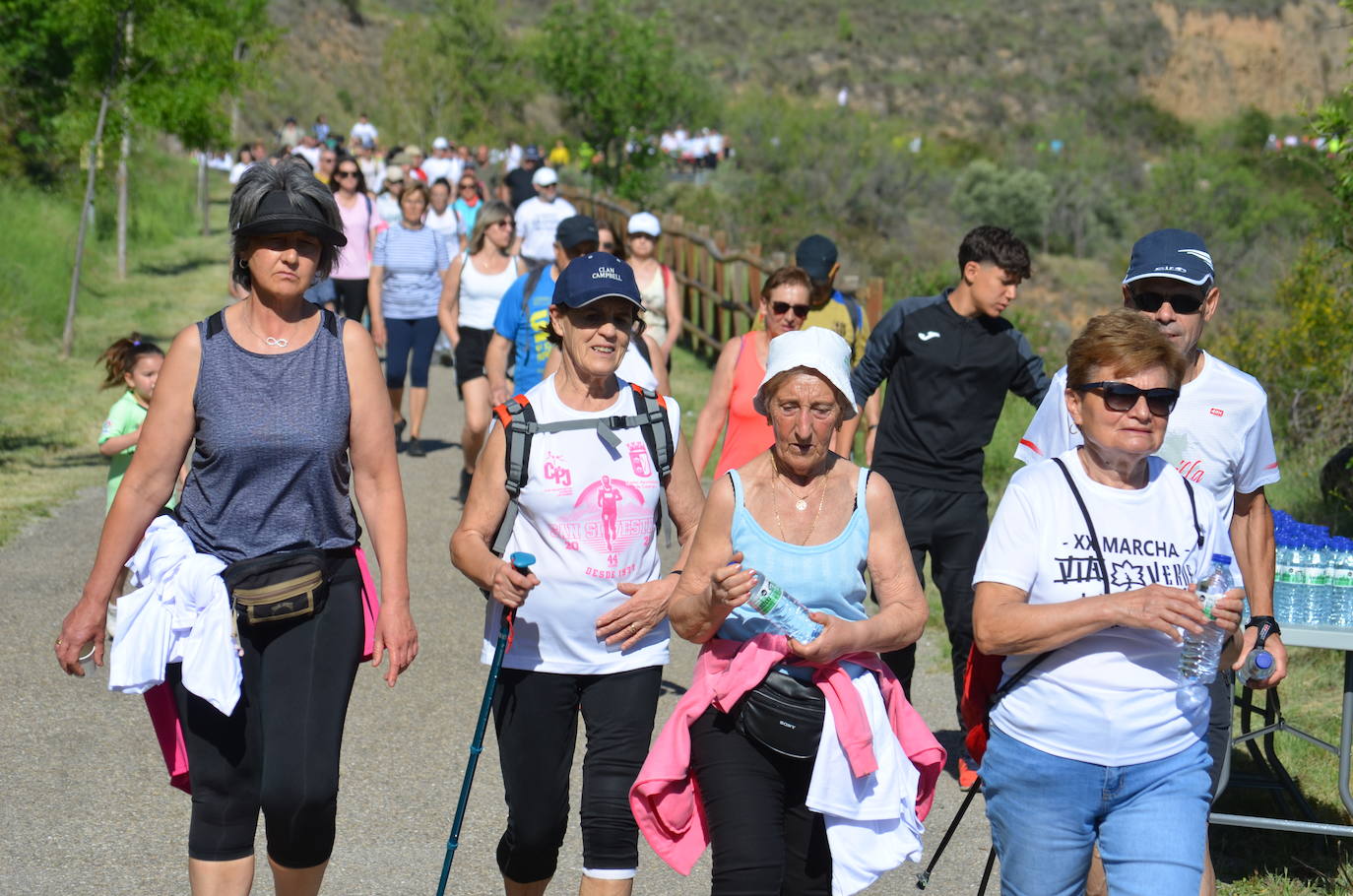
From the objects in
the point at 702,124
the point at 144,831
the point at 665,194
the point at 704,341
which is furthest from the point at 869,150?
the point at 144,831

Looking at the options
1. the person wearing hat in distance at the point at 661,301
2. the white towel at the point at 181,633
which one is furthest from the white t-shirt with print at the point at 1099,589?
the person wearing hat in distance at the point at 661,301

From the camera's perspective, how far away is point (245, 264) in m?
3.67

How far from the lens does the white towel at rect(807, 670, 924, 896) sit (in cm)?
339

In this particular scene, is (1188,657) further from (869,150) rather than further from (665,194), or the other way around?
(869,150)

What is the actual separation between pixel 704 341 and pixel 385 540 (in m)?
13.8

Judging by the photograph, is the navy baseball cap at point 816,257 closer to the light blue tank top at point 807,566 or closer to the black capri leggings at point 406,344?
the light blue tank top at point 807,566

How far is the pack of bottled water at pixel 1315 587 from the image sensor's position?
177 inches

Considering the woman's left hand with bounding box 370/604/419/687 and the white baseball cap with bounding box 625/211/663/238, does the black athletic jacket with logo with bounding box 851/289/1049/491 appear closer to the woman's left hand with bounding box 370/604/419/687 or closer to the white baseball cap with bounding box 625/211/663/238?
the woman's left hand with bounding box 370/604/419/687

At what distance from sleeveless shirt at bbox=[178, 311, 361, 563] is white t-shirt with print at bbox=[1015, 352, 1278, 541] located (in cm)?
184

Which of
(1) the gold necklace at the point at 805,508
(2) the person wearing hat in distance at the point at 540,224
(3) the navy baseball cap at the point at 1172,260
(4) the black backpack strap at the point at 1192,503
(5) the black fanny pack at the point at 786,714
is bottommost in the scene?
(5) the black fanny pack at the point at 786,714

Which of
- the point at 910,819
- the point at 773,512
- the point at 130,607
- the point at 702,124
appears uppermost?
the point at 702,124

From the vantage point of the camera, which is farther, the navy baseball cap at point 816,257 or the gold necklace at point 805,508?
the navy baseball cap at point 816,257

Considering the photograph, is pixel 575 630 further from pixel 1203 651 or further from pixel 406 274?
pixel 406 274

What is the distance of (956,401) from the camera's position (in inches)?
224
